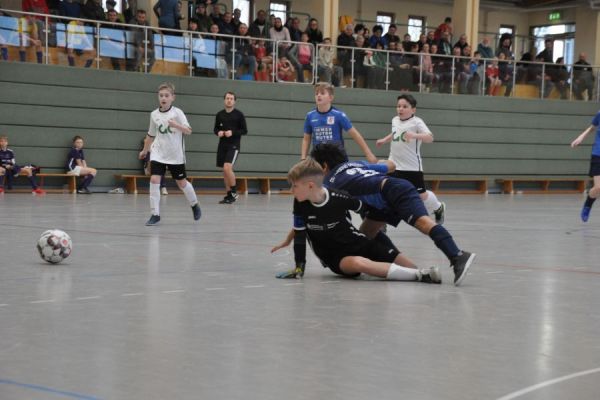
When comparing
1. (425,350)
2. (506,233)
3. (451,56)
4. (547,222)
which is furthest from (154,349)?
(451,56)

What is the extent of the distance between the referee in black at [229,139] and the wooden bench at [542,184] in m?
13.5

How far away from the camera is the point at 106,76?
24312mm

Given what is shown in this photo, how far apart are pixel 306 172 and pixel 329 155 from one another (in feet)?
2.77

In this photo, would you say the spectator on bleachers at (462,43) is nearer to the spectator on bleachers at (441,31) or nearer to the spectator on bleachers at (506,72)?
the spectator on bleachers at (441,31)

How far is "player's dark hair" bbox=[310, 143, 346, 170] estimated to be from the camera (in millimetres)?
8195

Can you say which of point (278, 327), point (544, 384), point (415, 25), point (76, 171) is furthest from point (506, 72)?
point (544, 384)

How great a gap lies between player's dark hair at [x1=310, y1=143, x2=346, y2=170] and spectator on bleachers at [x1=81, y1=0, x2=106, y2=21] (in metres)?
16.5

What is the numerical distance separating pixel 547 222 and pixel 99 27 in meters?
12.1

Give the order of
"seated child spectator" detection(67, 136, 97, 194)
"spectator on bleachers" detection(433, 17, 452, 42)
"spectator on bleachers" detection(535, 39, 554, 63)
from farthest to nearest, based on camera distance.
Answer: "spectator on bleachers" detection(535, 39, 554, 63), "spectator on bleachers" detection(433, 17, 452, 42), "seated child spectator" detection(67, 136, 97, 194)

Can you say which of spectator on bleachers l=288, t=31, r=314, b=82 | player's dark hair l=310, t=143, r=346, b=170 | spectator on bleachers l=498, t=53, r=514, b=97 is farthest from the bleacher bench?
player's dark hair l=310, t=143, r=346, b=170

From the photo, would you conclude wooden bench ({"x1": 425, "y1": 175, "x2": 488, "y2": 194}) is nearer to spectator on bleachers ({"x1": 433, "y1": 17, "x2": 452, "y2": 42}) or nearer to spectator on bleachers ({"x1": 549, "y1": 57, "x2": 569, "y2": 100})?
spectator on bleachers ({"x1": 549, "y1": 57, "x2": 569, "y2": 100})

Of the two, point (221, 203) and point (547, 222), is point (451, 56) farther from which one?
point (547, 222)

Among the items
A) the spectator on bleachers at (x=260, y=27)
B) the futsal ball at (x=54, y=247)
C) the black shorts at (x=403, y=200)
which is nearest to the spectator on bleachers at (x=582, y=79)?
the spectator on bleachers at (x=260, y=27)

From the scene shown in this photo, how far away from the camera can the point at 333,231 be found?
24.9 ft
